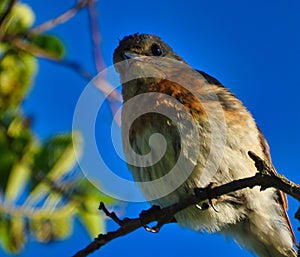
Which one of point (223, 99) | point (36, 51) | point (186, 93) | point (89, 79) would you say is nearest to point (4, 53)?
point (36, 51)

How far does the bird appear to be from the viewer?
14.1 ft

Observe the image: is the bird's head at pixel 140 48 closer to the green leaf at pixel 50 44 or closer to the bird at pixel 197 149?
the bird at pixel 197 149

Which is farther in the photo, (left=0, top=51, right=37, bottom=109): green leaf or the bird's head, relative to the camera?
the bird's head

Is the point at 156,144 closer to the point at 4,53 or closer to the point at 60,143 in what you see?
the point at 60,143

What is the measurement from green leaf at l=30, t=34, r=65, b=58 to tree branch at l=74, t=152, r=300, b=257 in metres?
1.45

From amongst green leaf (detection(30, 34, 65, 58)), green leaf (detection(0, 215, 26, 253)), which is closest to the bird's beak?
green leaf (detection(30, 34, 65, 58))

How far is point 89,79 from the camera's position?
488 cm

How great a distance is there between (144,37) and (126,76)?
0.61 meters

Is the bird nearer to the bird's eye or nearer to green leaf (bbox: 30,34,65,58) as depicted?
the bird's eye

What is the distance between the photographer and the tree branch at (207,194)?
307cm

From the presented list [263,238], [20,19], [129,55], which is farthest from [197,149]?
[20,19]

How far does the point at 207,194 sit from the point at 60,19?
2.06m

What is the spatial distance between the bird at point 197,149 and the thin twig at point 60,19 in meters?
0.65

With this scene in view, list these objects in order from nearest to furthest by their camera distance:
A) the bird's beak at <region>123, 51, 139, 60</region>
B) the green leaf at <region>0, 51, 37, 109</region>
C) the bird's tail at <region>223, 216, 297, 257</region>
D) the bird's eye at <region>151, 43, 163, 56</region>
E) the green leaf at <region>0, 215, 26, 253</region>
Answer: the green leaf at <region>0, 215, 26, 253</region> → the green leaf at <region>0, 51, 37, 109</region> → the bird's tail at <region>223, 216, 297, 257</region> → the bird's beak at <region>123, 51, 139, 60</region> → the bird's eye at <region>151, 43, 163, 56</region>
